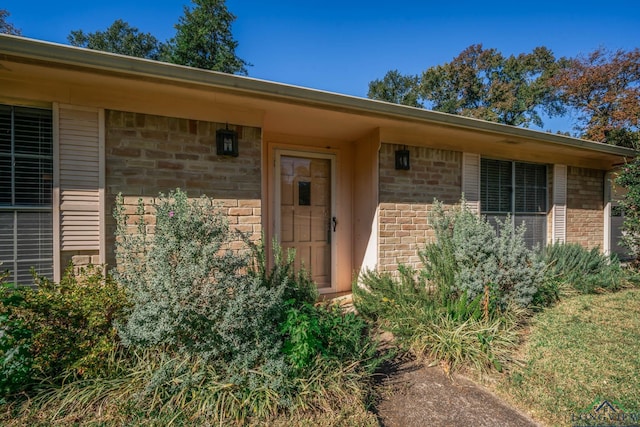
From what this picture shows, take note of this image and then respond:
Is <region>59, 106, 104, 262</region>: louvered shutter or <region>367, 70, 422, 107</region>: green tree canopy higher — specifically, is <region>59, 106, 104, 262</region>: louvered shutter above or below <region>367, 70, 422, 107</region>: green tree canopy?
below

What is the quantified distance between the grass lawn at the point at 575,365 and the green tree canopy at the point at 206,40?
18.2 m

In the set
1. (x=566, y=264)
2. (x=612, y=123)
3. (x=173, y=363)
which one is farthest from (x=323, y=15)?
(x=612, y=123)

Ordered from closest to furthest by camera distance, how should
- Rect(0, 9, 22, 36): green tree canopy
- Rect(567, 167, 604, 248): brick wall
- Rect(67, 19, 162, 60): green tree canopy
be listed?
Rect(567, 167, 604, 248): brick wall
Rect(0, 9, 22, 36): green tree canopy
Rect(67, 19, 162, 60): green tree canopy

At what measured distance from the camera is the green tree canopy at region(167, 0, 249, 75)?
56.4 feet

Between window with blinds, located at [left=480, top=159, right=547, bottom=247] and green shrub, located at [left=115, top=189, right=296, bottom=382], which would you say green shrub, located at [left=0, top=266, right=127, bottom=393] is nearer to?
green shrub, located at [left=115, top=189, right=296, bottom=382]

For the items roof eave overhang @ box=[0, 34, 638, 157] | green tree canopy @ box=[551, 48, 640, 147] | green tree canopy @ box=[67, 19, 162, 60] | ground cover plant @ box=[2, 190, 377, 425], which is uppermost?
green tree canopy @ box=[67, 19, 162, 60]

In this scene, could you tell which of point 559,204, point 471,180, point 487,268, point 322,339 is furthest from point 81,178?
point 559,204

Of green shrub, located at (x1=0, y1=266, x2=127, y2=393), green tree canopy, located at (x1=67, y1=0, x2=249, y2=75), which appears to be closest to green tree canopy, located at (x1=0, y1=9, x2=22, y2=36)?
green tree canopy, located at (x1=67, y1=0, x2=249, y2=75)

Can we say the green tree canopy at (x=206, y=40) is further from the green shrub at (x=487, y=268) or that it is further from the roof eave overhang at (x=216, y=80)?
the green shrub at (x=487, y=268)

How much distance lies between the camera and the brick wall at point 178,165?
10.6 feet

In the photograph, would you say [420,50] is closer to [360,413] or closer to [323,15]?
[323,15]

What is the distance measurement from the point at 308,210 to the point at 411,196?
5.21 ft

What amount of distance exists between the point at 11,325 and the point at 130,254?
0.79 meters

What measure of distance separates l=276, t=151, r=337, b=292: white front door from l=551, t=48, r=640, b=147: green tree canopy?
11.5 metres
